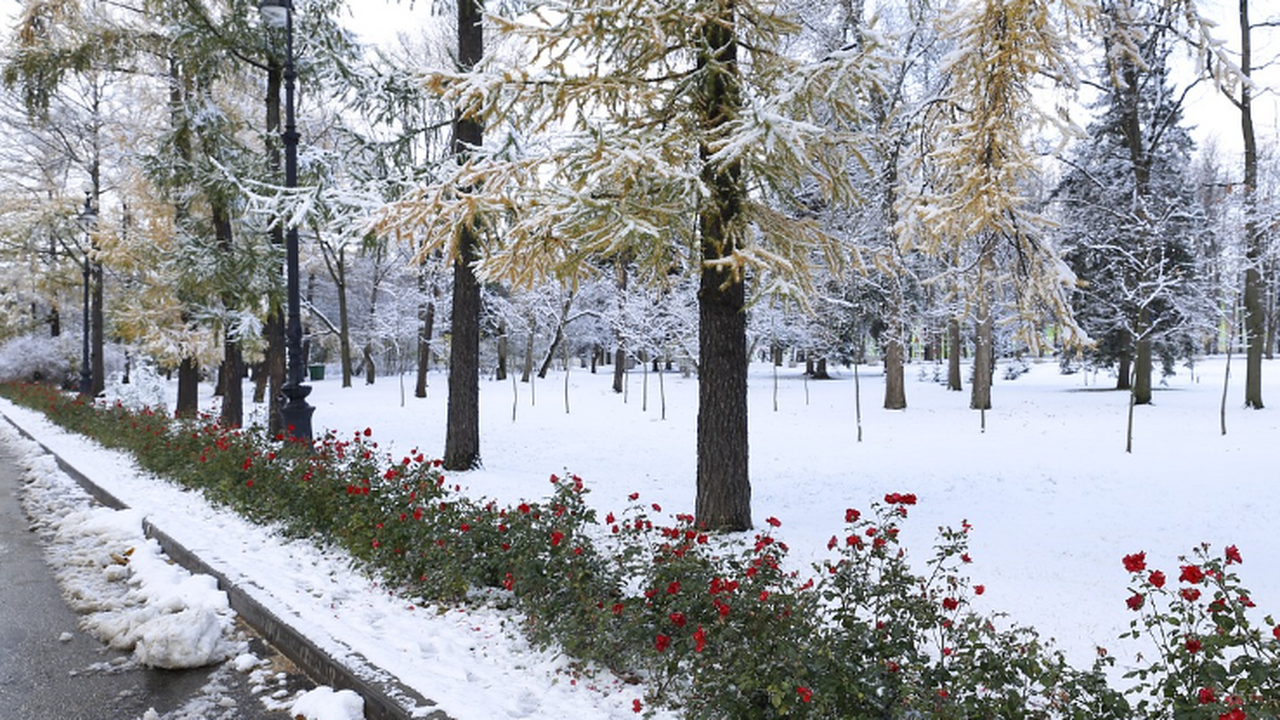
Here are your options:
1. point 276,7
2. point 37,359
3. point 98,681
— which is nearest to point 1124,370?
point 276,7

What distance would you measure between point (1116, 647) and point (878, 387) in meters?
27.2

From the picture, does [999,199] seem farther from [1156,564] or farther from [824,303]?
[824,303]

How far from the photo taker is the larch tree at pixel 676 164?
564 cm

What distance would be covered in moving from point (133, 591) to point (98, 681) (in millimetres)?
1774

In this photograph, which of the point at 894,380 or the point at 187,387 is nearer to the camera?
the point at 187,387

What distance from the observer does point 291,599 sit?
5090 mm

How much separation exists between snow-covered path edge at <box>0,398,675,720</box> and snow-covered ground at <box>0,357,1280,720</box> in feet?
0.06

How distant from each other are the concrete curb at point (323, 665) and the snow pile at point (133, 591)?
0.35 feet

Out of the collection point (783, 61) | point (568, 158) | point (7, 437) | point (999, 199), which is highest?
point (783, 61)

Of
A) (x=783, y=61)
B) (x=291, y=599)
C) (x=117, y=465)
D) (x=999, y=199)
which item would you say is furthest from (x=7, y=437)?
(x=999, y=199)

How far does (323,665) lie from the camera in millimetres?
4125

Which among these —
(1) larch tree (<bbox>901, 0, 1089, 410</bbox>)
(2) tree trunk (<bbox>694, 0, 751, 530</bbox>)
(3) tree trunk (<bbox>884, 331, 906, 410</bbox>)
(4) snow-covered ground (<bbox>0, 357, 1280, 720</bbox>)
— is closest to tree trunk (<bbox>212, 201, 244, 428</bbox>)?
(4) snow-covered ground (<bbox>0, 357, 1280, 720</bbox>)

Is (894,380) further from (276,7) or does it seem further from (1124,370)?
(276,7)

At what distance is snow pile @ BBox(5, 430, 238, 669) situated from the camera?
4449 millimetres
